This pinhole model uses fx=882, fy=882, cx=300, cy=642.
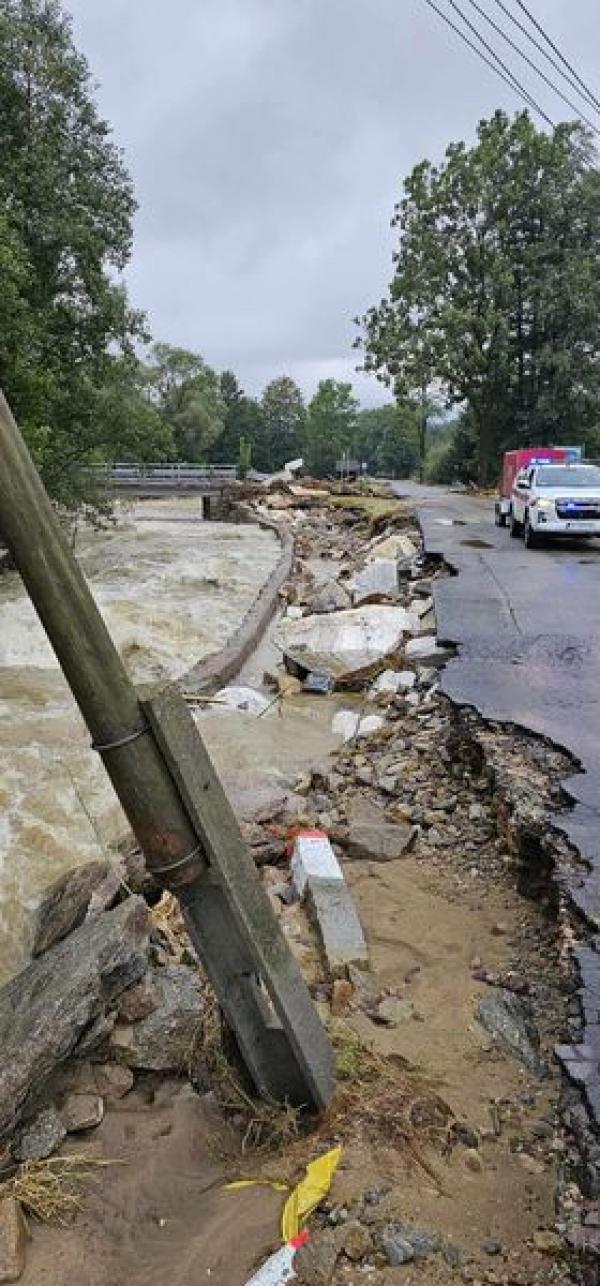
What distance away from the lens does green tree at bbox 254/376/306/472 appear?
8862cm

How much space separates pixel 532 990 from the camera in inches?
161

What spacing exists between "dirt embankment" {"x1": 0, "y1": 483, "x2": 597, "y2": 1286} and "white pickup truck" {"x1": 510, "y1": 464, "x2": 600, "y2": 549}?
10827mm

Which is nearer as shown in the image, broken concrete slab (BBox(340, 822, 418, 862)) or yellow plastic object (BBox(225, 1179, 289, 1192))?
yellow plastic object (BBox(225, 1179, 289, 1192))

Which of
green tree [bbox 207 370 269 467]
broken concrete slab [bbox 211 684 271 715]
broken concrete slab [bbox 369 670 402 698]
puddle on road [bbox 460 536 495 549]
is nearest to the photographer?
broken concrete slab [bbox 369 670 402 698]

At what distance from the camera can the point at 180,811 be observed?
2750 millimetres

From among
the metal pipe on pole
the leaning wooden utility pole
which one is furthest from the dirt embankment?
the metal pipe on pole

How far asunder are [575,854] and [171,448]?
17.3m

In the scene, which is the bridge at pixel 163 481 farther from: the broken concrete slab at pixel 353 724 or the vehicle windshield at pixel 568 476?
the broken concrete slab at pixel 353 724

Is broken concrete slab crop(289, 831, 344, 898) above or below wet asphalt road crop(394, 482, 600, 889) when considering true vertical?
below

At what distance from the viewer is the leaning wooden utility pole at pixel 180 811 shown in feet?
8.10

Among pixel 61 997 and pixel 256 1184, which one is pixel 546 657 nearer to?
pixel 61 997

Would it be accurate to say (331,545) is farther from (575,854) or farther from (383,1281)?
(383,1281)

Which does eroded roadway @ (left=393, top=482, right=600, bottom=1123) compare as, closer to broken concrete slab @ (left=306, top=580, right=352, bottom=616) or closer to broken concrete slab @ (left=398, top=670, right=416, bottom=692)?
broken concrete slab @ (left=398, top=670, right=416, bottom=692)

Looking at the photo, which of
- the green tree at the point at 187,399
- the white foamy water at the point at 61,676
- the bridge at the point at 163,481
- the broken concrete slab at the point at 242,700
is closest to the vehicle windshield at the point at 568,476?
the white foamy water at the point at 61,676
